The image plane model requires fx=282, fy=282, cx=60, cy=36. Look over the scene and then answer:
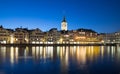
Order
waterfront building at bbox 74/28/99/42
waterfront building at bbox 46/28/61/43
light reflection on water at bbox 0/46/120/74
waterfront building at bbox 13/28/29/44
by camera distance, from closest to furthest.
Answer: light reflection on water at bbox 0/46/120/74 → waterfront building at bbox 13/28/29/44 → waterfront building at bbox 46/28/61/43 → waterfront building at bbox 74/28/99/42

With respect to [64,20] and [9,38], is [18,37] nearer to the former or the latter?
[9,38]

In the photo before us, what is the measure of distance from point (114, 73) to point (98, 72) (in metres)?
1.30

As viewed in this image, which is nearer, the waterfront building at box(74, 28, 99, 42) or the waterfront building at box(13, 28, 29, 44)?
the waterfront building at box(13, 28, 29, 44)

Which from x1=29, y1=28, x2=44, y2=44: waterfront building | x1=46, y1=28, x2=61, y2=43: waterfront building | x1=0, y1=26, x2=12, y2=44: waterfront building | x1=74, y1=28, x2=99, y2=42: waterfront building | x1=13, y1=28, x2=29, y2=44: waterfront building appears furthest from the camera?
x1=74, y1=28, x2=99, y2=42: waterfront building

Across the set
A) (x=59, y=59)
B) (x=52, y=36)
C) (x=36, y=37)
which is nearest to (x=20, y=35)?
(x=36, y=37)

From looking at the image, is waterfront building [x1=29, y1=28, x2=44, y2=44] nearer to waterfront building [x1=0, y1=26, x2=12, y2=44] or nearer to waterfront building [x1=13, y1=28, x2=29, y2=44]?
waterfront building [x1=13, y1=28, x2=29, y2=44]

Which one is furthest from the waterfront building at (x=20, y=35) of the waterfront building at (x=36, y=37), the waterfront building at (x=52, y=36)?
the waterfront building at (x=52, y=36)

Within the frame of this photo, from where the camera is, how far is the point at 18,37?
3302 inches

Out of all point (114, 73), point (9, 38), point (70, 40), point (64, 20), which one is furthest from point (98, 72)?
point (64, 20)

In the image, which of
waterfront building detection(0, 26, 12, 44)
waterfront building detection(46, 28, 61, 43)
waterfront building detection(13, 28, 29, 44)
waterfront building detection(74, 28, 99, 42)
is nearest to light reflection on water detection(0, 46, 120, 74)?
waterfront building detection(0, 26, 12, 44)

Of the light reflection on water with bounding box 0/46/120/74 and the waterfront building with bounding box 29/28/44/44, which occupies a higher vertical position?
the waterfront building with bounding box 29/28/44/44

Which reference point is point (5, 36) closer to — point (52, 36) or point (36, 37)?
point (36, 37)

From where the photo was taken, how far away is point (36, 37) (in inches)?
3573

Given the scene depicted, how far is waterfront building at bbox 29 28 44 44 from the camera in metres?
88.8
